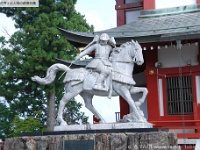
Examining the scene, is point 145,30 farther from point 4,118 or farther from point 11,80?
point 4,118

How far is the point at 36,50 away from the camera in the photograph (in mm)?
21875

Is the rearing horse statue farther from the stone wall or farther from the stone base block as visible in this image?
the stone wall

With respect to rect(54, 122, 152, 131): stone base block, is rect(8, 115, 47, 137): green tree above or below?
above

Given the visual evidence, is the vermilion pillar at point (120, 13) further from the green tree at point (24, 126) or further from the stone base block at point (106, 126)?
the stone base block at point (106, 126)

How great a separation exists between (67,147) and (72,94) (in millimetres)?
1628

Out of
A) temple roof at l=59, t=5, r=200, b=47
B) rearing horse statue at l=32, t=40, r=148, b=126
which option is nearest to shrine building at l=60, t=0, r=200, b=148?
temple roof at l=59, t=5, r=200, b=47

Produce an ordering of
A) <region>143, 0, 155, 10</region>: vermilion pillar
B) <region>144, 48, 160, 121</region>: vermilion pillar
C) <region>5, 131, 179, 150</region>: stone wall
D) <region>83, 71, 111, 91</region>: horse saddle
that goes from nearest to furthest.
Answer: <region>5, 131, 179, 150</region>: stone wall < <region>83, 71, 111, 91</region>: horse saddle < <region>144, 48, 160, 121</region>: vermilion pillar < <region>143, 0, 155, 10</region>: vermilion pillar

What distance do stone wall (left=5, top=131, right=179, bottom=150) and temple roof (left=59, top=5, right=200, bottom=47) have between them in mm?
5503

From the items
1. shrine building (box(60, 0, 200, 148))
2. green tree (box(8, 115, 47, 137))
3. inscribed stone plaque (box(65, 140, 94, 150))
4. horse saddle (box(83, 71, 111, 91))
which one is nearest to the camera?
inscribed stone plaque (box(65, 140, 94, 150))

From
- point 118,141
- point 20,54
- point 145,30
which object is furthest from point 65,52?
point 118,141

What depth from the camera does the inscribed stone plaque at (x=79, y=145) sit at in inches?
447

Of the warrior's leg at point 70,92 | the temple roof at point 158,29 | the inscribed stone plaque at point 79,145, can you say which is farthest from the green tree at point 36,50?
the inscribed stone plaque at point 79,145

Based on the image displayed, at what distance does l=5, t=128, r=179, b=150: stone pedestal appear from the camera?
10.9 meters

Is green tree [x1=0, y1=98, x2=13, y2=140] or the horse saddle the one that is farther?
green tree [x1=0, y1=98, x2=13, y2=140]
